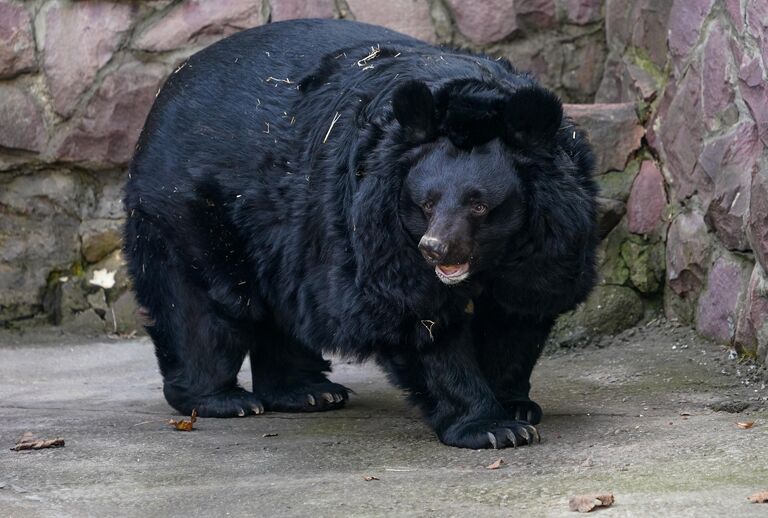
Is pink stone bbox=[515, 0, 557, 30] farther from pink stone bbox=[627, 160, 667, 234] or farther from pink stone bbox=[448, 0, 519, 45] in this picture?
pink stone bbox=[627, 160, 667, 234]

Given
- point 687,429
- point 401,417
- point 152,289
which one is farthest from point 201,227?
point 687,429

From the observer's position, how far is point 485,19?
719cm

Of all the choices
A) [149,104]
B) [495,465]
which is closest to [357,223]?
[495,465]

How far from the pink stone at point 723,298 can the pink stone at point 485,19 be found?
2.04 metres

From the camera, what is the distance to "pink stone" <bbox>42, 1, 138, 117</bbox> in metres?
7.20

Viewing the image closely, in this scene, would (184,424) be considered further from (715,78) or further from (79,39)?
(79,39)

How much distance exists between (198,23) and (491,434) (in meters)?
3.59

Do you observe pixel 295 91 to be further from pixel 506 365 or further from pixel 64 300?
pixel 64 300

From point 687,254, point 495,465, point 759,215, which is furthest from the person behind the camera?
point 687,254

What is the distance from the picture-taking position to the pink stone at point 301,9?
23.6 ft

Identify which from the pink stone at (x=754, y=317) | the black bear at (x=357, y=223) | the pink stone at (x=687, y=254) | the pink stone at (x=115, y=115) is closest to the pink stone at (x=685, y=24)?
the pink stone at (x=687, y=254)

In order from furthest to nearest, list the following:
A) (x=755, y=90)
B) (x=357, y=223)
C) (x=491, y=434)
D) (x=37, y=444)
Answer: (x=755, y=90)
(x=37, y=444)
(x=357, y=223)
(x=491, y=434)

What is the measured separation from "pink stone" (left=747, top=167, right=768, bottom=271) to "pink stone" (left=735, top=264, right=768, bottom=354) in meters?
0.09

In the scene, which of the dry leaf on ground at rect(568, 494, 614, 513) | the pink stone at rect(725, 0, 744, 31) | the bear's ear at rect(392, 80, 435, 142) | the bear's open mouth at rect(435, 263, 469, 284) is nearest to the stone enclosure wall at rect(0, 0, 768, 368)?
the pink stone at rect(725, 0, 744, 31)
